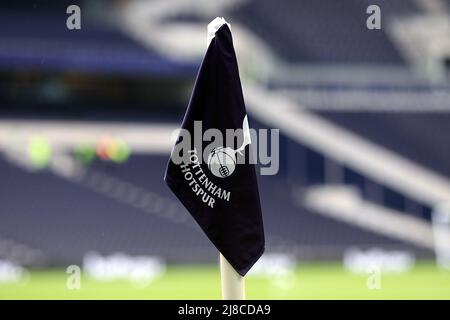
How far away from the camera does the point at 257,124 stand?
47.0 ft

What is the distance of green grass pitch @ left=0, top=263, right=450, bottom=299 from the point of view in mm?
10055

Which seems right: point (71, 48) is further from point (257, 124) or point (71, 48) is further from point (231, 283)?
point (231, 283)

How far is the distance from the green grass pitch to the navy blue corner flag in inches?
284

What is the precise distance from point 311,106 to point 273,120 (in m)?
0.69

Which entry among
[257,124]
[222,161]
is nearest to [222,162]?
[222,161]

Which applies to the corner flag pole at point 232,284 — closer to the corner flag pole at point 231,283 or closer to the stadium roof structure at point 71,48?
the corner flag pole at point 231,283

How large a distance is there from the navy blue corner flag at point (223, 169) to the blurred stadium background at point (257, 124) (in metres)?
10.8

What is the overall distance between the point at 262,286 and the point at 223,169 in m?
9.17

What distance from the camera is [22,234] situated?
1314cm

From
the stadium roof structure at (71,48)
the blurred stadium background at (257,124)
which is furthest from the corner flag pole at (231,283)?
the stadium roof structure at (71,48)

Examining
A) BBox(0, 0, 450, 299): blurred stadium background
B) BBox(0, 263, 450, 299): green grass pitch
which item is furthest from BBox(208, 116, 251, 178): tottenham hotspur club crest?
BBox(0, 0, 450, 299): blurred stadium background

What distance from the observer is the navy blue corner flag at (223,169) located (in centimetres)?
235

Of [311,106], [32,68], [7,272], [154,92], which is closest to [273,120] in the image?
[311,106]
